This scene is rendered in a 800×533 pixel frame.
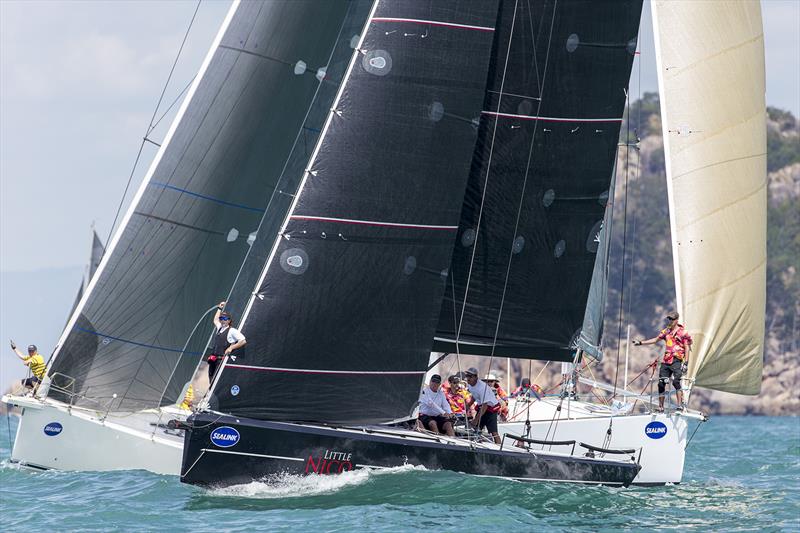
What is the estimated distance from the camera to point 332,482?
15.1m

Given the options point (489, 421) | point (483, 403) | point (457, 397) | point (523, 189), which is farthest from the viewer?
point (523, 189)

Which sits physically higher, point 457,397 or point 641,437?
point 457,397

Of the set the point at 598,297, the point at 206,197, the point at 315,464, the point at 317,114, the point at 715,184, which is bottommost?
the point at 315,464

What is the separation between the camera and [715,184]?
20.2m

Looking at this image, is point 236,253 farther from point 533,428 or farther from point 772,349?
point 772,349

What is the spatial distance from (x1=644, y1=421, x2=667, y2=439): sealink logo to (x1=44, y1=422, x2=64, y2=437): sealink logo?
8622 mm

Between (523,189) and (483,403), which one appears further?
(523,189)

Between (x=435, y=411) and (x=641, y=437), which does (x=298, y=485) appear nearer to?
(x=435, y=411)

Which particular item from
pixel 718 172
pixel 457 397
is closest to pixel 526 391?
pixel 457 397

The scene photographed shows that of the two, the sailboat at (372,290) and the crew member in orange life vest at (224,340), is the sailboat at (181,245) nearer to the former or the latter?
the crew member in orange life vest at (224,340)

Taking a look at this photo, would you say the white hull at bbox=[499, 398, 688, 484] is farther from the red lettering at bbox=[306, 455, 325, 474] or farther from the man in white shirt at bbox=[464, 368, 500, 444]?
the red lettering at bbox=[306, 455, 325, 474]

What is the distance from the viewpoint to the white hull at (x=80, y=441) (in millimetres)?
18125

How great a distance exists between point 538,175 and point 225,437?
6.94m

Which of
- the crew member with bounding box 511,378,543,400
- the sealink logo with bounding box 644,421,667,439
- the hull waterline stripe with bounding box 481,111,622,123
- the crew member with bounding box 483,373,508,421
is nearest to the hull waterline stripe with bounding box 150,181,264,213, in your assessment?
the hull waterline stripe with bounding box 481,111,622,123
